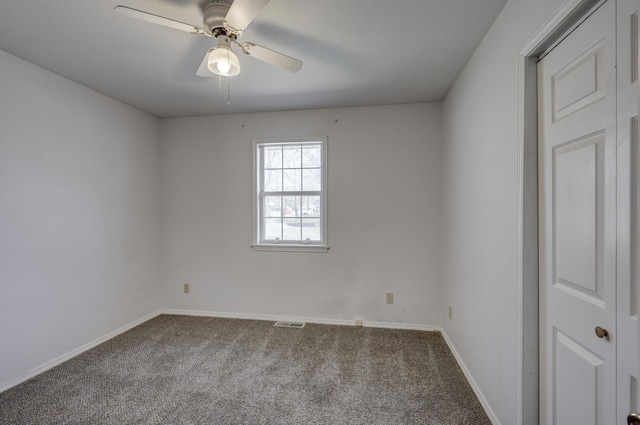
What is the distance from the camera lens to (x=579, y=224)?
1.16m

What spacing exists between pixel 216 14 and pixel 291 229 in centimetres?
238

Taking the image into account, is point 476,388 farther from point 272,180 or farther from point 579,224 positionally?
point 272,180

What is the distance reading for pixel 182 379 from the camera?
2.31 m

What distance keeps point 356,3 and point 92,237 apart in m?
3.06

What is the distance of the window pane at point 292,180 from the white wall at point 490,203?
171cm

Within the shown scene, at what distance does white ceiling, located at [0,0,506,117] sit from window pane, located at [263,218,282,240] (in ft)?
4.61

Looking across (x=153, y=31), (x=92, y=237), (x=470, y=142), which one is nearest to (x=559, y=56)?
(x=470, y=142)

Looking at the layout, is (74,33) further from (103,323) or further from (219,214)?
(103,323)

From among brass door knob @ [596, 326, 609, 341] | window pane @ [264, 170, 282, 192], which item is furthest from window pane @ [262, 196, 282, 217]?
brass door knob @ [596, 326, 609, 341]

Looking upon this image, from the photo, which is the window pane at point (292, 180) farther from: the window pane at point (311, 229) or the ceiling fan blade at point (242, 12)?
the ceiling fan blade at point (242, 12)

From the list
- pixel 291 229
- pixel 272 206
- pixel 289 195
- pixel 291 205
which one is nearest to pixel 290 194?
pixel 289 195

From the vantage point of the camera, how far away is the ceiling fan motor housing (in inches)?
62.9

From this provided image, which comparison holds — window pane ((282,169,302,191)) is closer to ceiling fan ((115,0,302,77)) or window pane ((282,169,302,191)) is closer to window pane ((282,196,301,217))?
window pane ((282,196,301,217))

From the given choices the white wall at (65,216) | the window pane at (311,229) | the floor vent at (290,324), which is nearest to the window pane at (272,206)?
the window pane at (311,229)
